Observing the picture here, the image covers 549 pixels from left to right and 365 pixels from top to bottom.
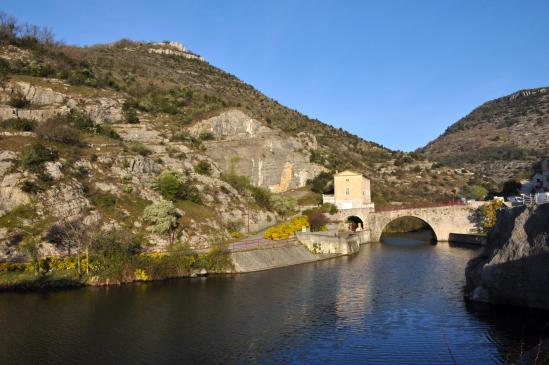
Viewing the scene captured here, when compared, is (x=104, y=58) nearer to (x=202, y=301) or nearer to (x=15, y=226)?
(x=15, y=226)

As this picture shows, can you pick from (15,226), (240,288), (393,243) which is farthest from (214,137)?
(240,288)

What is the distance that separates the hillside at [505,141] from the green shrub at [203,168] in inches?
3776

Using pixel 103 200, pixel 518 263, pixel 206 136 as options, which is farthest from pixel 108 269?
pixel 206 136

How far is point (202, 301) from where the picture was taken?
33.0 meters

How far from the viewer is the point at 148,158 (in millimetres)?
65375

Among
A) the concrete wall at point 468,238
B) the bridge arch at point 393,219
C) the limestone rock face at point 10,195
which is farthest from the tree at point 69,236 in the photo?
the concrete wall at point 468,238

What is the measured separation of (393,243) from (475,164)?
9724 centimetres

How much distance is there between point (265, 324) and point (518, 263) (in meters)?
16.5

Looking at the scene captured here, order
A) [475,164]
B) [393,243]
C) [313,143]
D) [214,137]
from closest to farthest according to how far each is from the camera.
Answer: [393,243] → [214,137] → [313,143] → [475,164]

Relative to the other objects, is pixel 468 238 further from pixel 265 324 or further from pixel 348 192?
pixel 265 324

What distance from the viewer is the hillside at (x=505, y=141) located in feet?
468

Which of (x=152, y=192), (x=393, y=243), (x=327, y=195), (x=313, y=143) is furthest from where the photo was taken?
(x=313, y=143)

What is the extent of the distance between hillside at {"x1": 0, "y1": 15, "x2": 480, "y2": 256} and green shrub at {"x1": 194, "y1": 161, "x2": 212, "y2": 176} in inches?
9.2

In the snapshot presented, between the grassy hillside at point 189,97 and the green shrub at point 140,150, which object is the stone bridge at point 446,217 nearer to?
the grassy hillside at point 189,97
